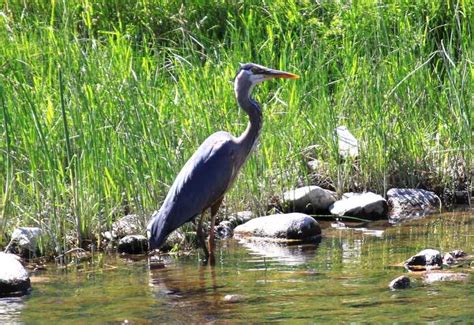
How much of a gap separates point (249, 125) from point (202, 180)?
25.1 inches

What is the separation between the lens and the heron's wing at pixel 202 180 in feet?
23.9

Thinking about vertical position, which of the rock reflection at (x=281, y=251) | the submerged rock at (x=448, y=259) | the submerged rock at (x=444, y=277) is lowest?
the submerged rock at (x=444, y=277)

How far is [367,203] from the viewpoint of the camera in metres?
8.42

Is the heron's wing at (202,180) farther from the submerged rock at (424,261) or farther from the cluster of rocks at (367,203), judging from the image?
the submerged rock at (424,261)

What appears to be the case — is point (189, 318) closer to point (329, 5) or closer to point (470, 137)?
point (470, 137)

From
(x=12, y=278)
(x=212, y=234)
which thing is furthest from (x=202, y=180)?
(x=12, y=278)

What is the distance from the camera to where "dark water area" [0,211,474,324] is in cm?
561

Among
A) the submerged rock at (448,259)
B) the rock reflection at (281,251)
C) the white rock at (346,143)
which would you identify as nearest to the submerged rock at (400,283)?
the submerged rock at (448,259)

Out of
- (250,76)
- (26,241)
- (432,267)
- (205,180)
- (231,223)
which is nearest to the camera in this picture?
(432,267)

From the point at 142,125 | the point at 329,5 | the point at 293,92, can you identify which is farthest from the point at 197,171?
the point at 329,5

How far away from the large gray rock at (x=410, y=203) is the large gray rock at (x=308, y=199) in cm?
50

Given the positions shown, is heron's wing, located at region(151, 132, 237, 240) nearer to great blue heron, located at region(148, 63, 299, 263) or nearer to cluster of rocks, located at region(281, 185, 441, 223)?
great blue heron, located at region(148, 63, 299, 263)

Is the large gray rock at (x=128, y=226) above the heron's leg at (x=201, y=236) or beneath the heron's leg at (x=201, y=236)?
above

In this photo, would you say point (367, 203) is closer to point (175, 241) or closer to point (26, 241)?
point (175, 241)
